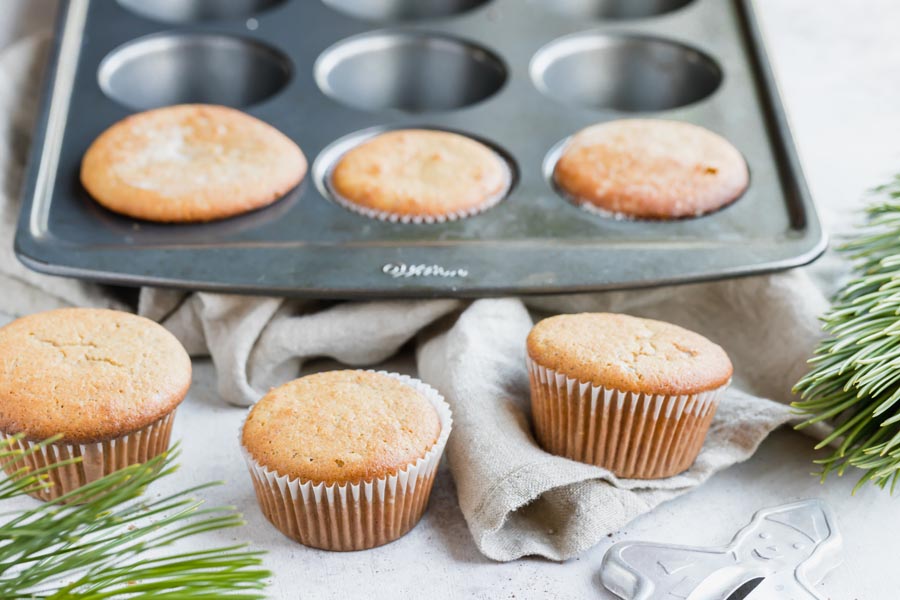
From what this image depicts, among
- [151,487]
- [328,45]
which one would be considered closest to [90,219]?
[151,487]

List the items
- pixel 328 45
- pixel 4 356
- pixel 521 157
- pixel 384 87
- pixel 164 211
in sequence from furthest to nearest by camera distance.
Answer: pixel 384 87
pixel 328 45
pixel 521 157
pixel 164 211
pixel 4 356

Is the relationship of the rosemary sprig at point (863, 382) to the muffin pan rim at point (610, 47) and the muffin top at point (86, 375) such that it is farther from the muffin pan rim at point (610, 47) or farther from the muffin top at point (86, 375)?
the muffin top at point (86, 375)

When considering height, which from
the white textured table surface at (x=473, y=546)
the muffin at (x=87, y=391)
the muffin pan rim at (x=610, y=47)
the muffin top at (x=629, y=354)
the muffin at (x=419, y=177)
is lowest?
the white textured table surface at (x=473, y=546)

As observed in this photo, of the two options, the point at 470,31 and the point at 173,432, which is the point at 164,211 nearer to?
the point at 173,432

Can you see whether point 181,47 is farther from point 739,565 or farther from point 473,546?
point 739,565

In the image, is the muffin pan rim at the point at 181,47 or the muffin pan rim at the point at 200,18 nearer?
the muffin pan rim at the point at 181,47

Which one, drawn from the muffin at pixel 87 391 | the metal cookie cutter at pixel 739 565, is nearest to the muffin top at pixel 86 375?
the muffin at pixel 87 391

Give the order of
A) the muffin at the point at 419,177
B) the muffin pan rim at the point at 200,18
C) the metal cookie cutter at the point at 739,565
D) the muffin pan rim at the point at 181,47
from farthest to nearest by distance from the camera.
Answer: the muffin pan rim at the point at 200,18 < the muffin pan rim at the point at 181,47 < the muffin at the point at 419,177 < the metal cookie cutter at the point at 739,565
